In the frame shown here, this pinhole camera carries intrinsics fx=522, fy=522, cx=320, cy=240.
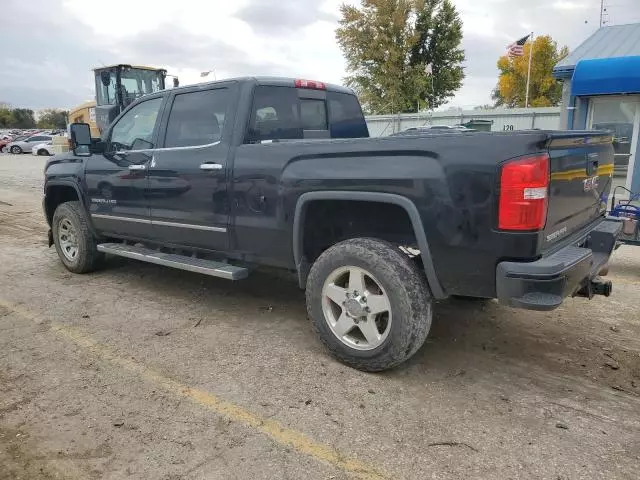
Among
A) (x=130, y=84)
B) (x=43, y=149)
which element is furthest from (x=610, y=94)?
(x=43, y=149)

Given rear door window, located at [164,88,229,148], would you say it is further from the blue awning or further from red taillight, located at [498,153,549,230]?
the blue awning

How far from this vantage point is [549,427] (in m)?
2.84

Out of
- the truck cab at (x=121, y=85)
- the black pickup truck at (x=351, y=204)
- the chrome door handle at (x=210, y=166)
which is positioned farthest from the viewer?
the truck cab at (x=121, y=85)

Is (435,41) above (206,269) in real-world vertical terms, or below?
above

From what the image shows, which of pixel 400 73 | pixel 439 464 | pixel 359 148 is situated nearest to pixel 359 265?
pixel 359 148

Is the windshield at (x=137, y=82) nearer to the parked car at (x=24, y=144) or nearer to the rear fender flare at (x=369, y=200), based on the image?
the rear fender flare at (x=369, y=200)

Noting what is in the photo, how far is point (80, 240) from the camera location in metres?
5.82

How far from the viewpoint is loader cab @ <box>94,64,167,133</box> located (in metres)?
17.0

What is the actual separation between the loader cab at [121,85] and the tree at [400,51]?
68.1 feet

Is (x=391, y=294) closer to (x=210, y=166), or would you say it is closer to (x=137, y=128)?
(x=210, y=166)

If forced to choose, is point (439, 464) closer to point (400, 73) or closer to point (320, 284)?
point (320, 284)

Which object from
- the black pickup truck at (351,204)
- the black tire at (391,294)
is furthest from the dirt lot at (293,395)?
the black pickup truck at (351,204)

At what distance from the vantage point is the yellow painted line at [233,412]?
2554 mm

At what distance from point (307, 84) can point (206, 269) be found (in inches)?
74.8
